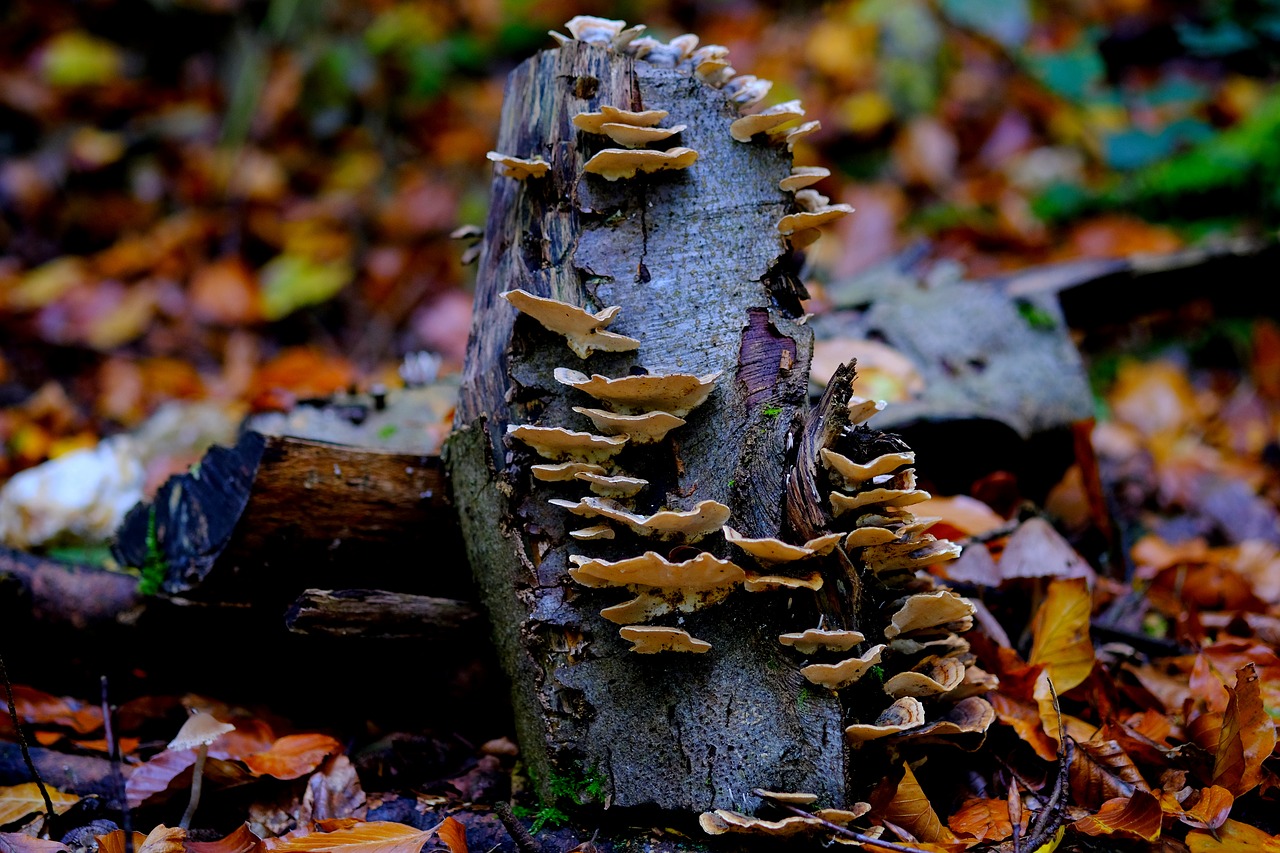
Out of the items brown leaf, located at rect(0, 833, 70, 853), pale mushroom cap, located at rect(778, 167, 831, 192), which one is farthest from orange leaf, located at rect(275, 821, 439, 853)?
pale mushroom cap, located at rect(778, 167, 831, 192)

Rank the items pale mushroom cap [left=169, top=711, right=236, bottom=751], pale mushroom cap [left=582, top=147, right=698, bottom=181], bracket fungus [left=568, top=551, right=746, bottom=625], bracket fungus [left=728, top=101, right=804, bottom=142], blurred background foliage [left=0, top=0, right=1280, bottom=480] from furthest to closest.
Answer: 1. blurred background foliage [left=0, top=0, right=1280, bottom=480]
2. bracket fungus [left=728, top=101, right=804, bottom=142]
3. pale mushroom cap [left=582, top=147, right=698, bottom=181]
4. pale mushroom cap [left=169, top=711, right=236, bottom=751]
5. bracket fungus [left=568, top=551, right=746, bottom=625]

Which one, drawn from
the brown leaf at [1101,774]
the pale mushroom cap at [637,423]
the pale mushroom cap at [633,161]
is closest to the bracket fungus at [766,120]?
the pale mushroom cap at [633,161]

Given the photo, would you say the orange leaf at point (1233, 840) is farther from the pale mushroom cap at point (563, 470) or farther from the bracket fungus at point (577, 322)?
the bracket fungus at point (577, 322)

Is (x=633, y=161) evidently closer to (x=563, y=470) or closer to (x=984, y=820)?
(x=563, y=470)

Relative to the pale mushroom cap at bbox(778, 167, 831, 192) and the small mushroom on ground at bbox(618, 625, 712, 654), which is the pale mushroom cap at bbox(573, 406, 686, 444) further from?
the pale mushroom cap at bbox(778, 167, 831, 192)

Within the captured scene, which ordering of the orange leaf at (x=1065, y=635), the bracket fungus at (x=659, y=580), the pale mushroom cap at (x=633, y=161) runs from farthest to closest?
1. the orange leaf at (x=1065, y=635)
2. the pale mushroom cap at (x=633, y=161)
3. the bracket fungus at (x=659, y=580)
